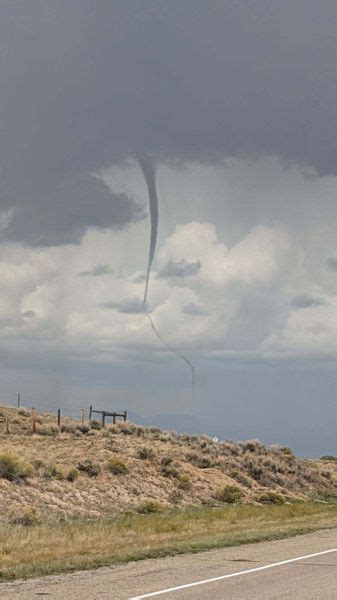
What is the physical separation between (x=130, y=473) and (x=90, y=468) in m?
2.85

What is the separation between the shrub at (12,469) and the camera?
35.8m

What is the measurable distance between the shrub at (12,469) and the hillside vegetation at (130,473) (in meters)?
0.05

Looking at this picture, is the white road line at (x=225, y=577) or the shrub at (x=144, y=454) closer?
the white road line at (x=225, y=577)

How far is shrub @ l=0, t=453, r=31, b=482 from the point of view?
35812mm

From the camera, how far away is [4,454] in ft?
120

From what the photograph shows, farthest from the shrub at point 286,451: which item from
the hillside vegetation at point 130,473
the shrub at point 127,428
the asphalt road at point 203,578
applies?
the asphalt road at point 203,578

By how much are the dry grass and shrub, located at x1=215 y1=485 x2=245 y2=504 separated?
18.8 feet

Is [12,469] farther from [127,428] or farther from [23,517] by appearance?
[127,428]

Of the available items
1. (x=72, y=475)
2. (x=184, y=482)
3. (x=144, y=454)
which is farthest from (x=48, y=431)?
(x=72, y=475)

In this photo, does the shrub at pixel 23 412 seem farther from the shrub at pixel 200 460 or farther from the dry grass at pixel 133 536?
the dry grass at pixel 133 536

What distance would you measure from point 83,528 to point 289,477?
31.4m

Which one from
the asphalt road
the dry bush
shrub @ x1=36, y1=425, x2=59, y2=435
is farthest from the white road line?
shrub @ x1=36, y1=425, x2=59, y2=435

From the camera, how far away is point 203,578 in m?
15.9

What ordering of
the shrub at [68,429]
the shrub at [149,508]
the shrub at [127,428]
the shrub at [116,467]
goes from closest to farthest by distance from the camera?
the shrub at [149,508] → the shrub at [116,467] → the shrub at [68,429] → the shrub at [127,428]
